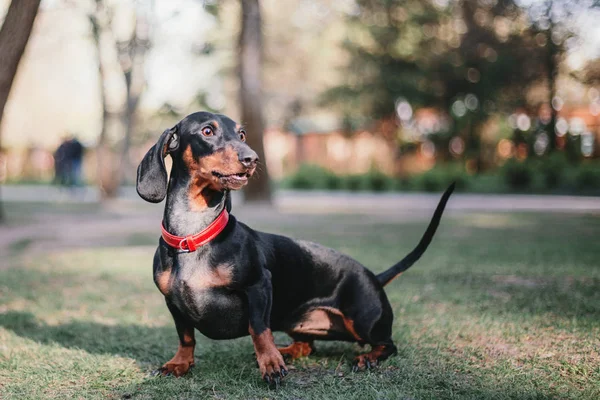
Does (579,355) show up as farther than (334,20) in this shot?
No

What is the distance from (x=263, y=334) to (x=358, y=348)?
1.20m

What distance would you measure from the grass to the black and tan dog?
0.25 meters

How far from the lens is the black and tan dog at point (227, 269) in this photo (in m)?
3.18

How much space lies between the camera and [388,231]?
11109mm

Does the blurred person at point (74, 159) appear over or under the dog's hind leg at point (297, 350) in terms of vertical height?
over

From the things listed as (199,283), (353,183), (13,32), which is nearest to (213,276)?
(199,283)

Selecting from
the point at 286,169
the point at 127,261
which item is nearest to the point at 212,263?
the point at 127,261

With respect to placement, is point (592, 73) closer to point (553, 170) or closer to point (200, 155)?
point (553, 170)

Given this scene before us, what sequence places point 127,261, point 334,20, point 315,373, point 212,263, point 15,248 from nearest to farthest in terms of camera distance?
point 212,263 < point 315,373 < point 127,261 < point 15,248 < point 334,20

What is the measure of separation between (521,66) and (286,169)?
15.9 meters

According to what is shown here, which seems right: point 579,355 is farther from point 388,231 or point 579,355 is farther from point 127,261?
point 388,231

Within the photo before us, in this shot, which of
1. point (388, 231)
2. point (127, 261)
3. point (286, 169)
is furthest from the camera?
point (286, 169)

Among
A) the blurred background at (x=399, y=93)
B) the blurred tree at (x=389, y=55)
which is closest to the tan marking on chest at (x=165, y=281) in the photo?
the blurred background at (x=399, y=93)

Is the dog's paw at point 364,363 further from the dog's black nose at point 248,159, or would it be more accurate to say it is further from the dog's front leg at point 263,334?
the dog's black nose at point 248,159
